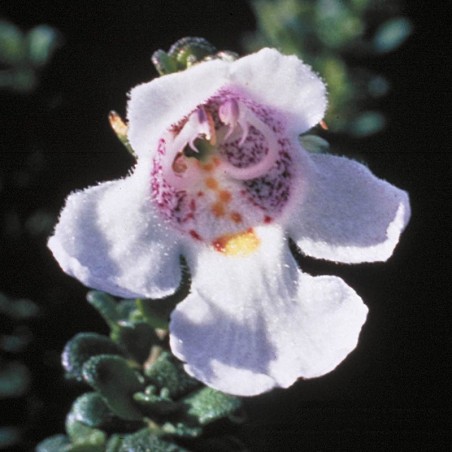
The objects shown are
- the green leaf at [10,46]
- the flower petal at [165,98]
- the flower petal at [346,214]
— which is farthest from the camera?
the green leaf at [10,46]

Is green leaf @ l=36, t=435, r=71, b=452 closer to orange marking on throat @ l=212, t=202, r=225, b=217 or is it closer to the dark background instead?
the dark background

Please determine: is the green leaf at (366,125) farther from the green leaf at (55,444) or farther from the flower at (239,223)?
the green leaf at (55,444)

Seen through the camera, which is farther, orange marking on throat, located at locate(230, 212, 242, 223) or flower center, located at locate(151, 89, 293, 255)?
orange marking on throat, located at locate(230, 212, 242, 223)

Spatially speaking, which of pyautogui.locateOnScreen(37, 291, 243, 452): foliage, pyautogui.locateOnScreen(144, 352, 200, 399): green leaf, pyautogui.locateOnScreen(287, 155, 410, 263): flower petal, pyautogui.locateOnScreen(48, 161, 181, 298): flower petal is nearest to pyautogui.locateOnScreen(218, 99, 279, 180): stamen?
pyautogui.locateOnScreen(287, 155, 410, 263): flower petal

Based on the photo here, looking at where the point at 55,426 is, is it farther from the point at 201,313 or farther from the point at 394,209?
the point at 394,209

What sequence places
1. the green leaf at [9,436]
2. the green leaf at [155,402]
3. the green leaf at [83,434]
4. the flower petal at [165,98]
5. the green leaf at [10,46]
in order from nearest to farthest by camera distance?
the flower petal at [165,98]
the green leaf at [155,402]
the green leaf at [83,434]
the green leaf at [9,436]
the green leaf at [10,46]

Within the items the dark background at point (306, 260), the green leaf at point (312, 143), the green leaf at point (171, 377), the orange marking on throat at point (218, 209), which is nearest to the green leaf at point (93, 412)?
the green leaf at point (171, 377)

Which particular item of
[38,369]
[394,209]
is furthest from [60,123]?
[394,209]
